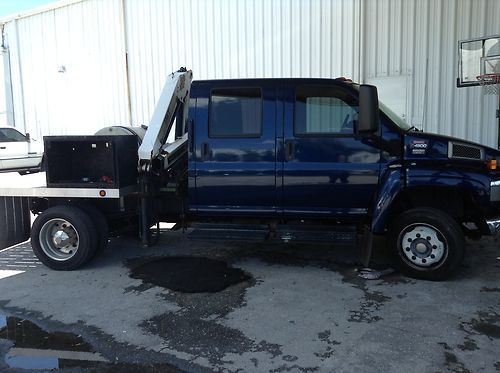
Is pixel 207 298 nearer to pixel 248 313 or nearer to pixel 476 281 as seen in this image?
pixel 248 313

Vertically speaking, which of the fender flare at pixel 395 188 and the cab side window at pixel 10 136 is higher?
the cab side window at pixel 10 136

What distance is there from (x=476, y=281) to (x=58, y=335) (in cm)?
428

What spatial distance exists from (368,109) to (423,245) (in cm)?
158

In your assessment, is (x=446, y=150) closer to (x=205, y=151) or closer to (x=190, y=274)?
(x=205, y=151)

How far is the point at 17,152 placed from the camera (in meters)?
13.0

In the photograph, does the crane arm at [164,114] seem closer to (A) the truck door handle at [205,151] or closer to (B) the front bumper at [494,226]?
(A) the truck door handle at [205,151]

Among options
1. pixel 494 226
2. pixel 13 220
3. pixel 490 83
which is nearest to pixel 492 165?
pixel 494 226

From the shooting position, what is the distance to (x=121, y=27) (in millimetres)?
12781

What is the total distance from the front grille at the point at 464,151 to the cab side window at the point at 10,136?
11378 mm

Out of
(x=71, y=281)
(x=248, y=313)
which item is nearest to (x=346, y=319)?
(x=248, y=313)

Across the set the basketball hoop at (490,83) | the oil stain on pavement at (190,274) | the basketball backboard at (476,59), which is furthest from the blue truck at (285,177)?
the basketball backboard at (476,59)

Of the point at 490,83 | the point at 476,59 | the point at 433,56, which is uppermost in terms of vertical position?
the point at 433,56

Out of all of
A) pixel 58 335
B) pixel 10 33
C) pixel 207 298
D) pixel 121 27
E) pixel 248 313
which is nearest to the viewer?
pixel 58 335

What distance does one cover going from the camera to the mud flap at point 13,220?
6320 mm
